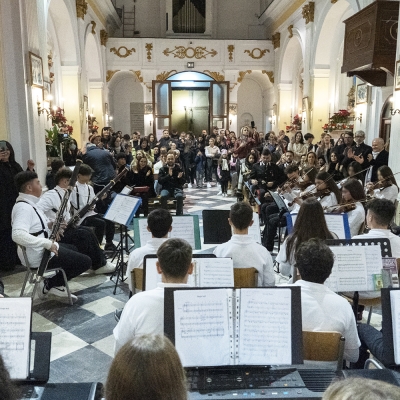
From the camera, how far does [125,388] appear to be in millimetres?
989

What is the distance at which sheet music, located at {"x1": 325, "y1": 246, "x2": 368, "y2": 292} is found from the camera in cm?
261

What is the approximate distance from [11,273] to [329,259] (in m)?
3.86

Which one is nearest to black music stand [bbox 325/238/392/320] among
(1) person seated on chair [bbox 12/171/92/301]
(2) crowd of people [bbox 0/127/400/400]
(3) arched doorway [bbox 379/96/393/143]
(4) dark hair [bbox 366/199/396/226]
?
(2) crowd of people [bbox 0/127/400/400]

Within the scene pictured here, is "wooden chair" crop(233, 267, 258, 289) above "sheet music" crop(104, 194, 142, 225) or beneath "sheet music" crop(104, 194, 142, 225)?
beneath

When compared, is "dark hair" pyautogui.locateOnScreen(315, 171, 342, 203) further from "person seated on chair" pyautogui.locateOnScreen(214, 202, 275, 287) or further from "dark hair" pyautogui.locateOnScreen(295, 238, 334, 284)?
"dark hair" pyautogui.locateOnScreen(295, 238, 334, 284)

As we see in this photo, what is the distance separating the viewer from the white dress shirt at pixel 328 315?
197 centimetres

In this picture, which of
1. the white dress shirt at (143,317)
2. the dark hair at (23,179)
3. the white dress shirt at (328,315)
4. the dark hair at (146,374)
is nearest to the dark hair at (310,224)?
the white dress shirt at (328,315)

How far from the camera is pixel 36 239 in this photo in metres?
3.44

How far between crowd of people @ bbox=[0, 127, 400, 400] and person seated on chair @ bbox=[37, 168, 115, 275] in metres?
0.01

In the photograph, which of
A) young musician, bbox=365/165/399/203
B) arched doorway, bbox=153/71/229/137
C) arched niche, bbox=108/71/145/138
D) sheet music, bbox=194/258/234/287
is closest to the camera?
sheet music, bbox=194/258/234/287

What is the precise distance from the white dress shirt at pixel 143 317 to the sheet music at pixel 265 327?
0.35 metres

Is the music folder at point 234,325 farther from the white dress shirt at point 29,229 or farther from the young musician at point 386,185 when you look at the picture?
the young musician at point 386,185

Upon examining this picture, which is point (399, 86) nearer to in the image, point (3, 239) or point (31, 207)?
point (31, 207)

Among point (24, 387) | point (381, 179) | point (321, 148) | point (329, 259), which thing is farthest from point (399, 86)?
point (24, 387)
